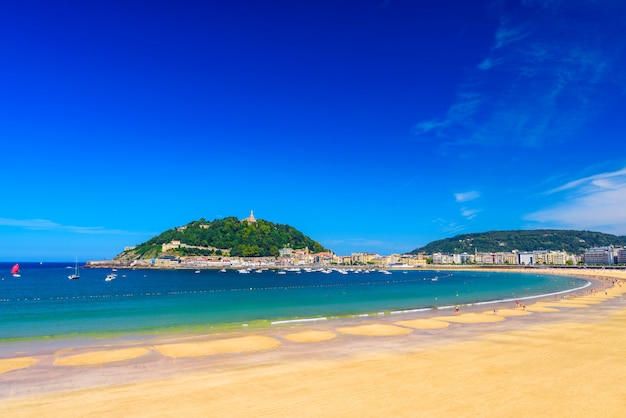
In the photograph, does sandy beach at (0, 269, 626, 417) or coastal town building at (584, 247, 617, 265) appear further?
coastal town building at (584, 247, 617, 265)

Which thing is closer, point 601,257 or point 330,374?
point 330,374

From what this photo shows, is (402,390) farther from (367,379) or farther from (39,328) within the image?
(39,328)

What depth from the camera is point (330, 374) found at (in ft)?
44.7

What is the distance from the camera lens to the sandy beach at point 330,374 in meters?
10.4

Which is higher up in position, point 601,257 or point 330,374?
point 601,257

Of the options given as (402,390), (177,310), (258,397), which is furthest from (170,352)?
(177,310)

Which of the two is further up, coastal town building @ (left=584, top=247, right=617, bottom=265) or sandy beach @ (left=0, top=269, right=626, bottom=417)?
coastal town building @ (left=584, top=247, right=617, bottom=265)

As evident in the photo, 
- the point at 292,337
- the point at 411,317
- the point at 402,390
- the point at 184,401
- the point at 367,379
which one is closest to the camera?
the point at 184,401

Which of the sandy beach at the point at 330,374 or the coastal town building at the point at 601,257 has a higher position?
the coastal town building at the point at 601,257

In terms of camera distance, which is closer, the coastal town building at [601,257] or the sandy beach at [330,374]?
the sandy beach at [330,374]

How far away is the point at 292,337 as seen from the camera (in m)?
21.3

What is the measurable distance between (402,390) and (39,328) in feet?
84.4

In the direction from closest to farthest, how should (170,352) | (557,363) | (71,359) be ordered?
(557,363)
(71,359)
(170,352)

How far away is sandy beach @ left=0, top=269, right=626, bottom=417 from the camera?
1038 centimetres
